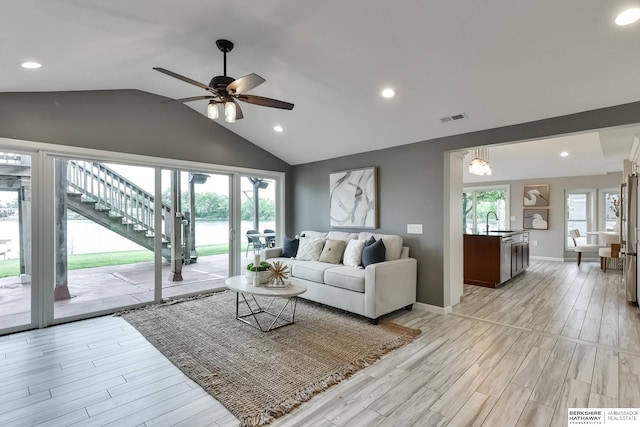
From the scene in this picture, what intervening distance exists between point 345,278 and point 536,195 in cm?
733

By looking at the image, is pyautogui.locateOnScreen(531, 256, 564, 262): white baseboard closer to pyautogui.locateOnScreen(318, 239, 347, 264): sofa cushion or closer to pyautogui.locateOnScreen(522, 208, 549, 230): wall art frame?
pyautogui.locateOnScreen(522, 208, 549, 230): wall art frame

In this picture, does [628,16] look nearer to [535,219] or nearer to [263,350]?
[263,350]

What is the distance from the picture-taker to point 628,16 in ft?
6.66

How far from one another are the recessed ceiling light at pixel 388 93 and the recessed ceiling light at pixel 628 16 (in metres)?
1.78

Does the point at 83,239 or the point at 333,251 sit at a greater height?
the point at 83,239

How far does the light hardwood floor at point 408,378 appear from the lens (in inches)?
79.7

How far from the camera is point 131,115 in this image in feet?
13.6

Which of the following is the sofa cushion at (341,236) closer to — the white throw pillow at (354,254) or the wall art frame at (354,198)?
the wall art frame at (354,198)

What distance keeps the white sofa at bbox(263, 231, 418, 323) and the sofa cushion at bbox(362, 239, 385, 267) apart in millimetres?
93

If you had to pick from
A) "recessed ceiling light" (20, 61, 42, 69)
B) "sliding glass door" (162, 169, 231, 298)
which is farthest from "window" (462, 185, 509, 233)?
"recessed ceiling light" (20, 61, 42, 69)

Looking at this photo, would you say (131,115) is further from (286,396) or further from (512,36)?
(512,36)

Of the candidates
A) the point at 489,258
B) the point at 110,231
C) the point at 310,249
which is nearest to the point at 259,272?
the point at 310,249

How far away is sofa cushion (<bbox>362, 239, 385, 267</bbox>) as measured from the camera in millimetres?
3938

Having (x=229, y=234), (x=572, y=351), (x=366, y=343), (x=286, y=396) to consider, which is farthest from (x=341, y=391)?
(x=229, y=234)
